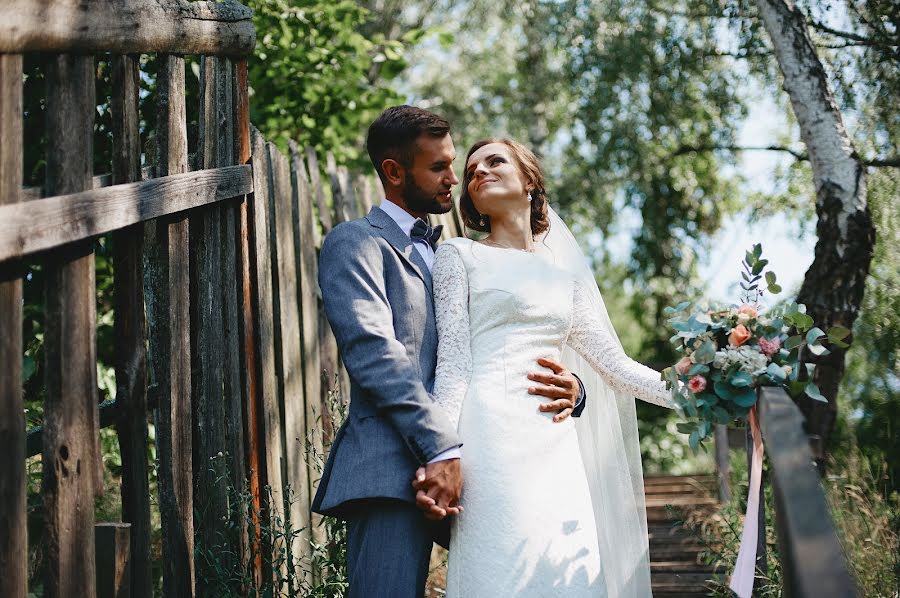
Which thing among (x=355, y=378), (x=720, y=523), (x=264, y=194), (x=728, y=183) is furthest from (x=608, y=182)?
(x=355, y=378)

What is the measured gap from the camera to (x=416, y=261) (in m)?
2.84

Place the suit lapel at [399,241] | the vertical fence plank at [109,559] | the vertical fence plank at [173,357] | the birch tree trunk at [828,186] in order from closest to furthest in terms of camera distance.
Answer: the vertical fence plank at [109,559]
the vertical fence plank at [173,357]
the suit lapel at [399,241]
the birch tree trunk at [828,186]

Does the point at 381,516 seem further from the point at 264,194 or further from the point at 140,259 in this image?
the point at 264,194

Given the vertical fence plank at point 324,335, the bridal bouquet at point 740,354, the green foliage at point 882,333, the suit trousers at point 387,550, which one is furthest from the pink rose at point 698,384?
the green foliage at point 882,333

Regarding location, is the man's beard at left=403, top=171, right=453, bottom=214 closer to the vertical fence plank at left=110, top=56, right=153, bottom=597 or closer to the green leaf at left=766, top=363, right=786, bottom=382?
A: the vertical fence plank at left=110, top=56, right=153, bottom=597

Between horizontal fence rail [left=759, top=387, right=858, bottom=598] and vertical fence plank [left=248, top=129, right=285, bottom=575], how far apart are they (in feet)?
6.00

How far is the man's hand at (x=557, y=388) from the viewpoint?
267 centimetres

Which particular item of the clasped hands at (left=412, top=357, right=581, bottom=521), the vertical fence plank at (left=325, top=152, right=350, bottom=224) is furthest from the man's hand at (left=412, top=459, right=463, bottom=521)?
the vertical fence plank at (left=325, top=152, right=350, bottom=224)

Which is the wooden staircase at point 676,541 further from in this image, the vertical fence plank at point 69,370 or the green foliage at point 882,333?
the vertical fence plank at point 69,370

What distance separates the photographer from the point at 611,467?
3.04m

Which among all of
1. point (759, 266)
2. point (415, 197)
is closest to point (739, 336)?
point (759, 266)

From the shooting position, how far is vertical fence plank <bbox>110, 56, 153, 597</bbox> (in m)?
2.37

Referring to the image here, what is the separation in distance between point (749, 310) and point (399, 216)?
1.14 metres

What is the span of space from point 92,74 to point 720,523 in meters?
3.88
